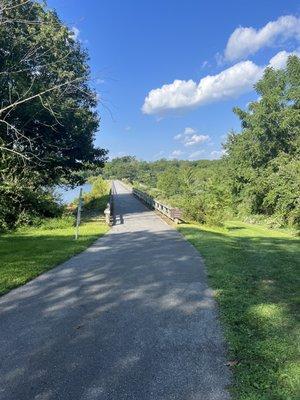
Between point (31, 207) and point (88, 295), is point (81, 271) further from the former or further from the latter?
point (31, 207)

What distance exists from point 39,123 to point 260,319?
1868 cm

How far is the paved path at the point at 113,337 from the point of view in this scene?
14.3 ft

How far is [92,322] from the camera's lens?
630 centimetres

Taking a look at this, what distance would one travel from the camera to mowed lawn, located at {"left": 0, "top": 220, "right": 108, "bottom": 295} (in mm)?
9430

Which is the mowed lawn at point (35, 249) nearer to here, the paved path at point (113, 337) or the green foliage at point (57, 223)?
the green foliage at point (57, 223)

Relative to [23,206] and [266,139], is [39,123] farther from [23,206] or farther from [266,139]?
[266,139]

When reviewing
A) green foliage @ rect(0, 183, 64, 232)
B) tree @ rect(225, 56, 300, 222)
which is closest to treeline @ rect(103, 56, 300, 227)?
tree @ rect(225, 56, 300, 222)

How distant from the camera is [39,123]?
2197 centimetres

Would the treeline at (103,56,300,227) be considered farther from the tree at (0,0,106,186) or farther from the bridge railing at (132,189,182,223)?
the tree at (0,0,106,186)

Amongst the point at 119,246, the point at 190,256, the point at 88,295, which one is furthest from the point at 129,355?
the point at 119,246

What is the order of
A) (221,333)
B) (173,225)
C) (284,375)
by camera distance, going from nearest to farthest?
(284,375), (221,333), (173,225)

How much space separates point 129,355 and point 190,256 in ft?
22.3

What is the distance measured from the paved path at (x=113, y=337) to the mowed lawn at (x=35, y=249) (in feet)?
1.58

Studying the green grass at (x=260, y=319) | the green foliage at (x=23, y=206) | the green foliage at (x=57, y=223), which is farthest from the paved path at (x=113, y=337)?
the green foliage at (x=23, y=206)
